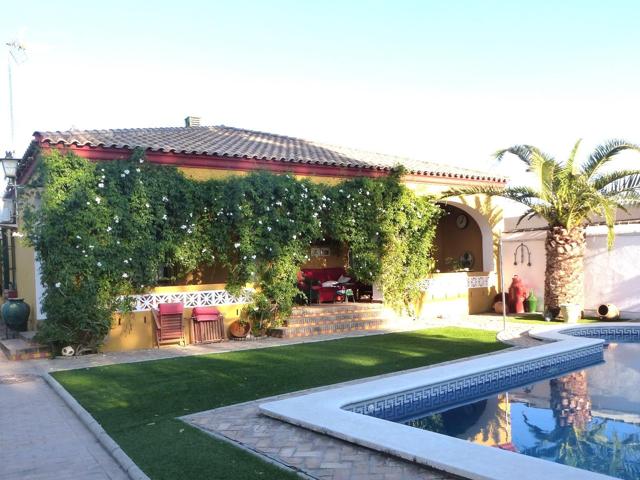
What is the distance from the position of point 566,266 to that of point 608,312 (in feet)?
5.50

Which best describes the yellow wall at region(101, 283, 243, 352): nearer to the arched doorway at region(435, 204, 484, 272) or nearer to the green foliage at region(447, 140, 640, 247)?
the green foliage at region(447, 140, 640, 247)

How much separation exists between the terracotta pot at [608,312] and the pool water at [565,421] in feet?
20.5

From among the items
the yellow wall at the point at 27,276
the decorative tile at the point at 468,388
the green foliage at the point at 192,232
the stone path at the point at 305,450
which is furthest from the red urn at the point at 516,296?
the yellow wall at the point at 27,276

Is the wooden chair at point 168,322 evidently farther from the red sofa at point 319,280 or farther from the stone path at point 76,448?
the red sofa at point 319,280

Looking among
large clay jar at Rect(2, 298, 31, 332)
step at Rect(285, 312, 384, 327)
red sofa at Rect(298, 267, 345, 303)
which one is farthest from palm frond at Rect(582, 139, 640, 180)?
large clay jar at Rect(2, 298, 31, 332)

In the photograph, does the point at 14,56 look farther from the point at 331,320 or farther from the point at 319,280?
the point at 331,320

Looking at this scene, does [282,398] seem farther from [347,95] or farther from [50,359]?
[347,95]

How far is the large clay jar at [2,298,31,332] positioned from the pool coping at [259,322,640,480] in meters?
9.49

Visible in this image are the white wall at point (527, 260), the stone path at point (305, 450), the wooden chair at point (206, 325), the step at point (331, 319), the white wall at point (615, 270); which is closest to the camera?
the stone path at point (305, 450)

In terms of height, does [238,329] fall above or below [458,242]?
below

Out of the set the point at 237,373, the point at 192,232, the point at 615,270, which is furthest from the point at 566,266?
the point at 237,373

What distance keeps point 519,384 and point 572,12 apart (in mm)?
9546

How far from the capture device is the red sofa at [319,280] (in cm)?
1669

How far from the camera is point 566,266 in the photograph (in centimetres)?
1561
